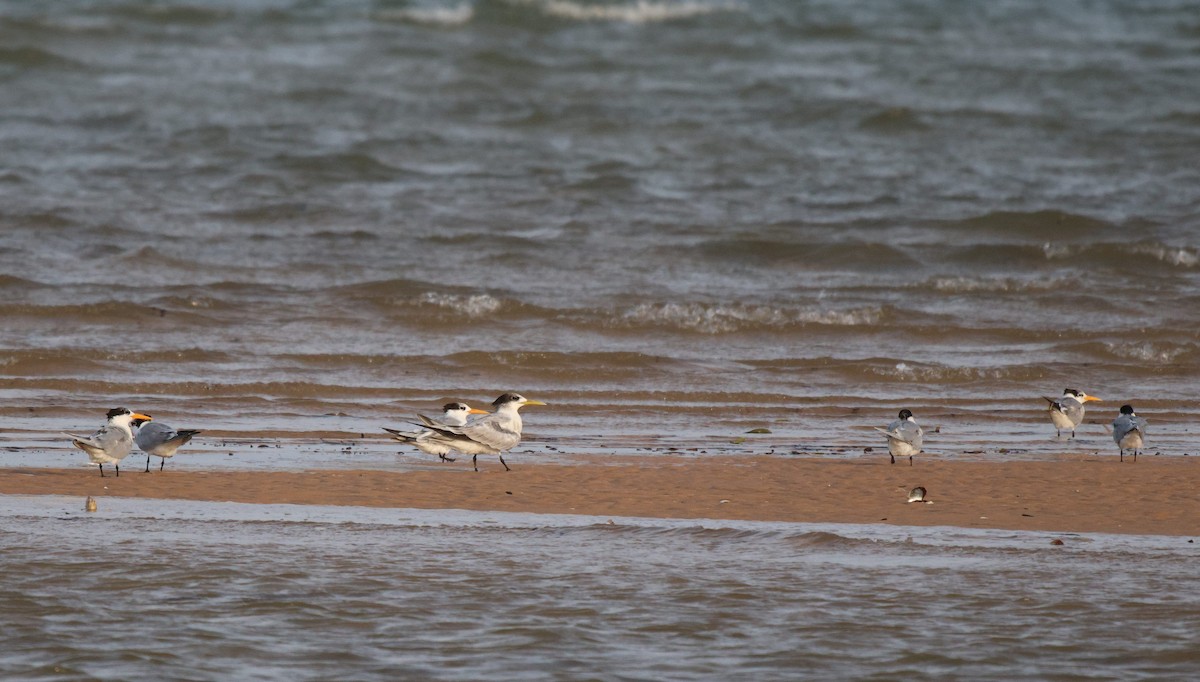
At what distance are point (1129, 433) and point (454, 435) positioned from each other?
3901mm

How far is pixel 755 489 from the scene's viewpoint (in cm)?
802

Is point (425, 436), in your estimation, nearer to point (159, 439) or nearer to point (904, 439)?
point (159, 439)

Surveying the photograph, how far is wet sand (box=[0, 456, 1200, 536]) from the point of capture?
291 inches

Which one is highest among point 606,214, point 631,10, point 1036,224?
point 631,10

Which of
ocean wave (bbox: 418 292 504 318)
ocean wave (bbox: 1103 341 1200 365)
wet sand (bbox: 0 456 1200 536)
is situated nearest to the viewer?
wet sand (bbox: 0 456 1200 536)

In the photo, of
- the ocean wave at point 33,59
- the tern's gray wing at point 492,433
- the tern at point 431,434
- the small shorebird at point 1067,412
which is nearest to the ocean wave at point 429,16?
the ocean wave at point 33,59

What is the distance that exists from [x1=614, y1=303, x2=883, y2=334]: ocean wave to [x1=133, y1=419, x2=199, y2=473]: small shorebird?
6412 mm

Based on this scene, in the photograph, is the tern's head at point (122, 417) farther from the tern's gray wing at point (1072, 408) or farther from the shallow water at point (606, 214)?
the tern's gray wing at point (1072, 408)

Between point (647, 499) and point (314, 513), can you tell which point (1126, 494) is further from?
point (314, 513)

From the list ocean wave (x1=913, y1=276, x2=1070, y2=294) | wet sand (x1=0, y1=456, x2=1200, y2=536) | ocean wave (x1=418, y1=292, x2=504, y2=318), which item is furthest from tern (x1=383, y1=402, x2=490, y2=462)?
ocean wave (x1=913, y1=276, x2=1070, y2=294)

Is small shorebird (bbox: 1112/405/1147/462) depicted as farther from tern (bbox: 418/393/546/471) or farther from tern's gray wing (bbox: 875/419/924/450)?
tern (bbox: 418/393/546/471)

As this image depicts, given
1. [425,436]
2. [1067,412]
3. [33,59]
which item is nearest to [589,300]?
[1067,412]

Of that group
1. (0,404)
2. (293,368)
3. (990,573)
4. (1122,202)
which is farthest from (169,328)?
(1122,202)

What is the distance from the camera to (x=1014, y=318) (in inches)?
587
